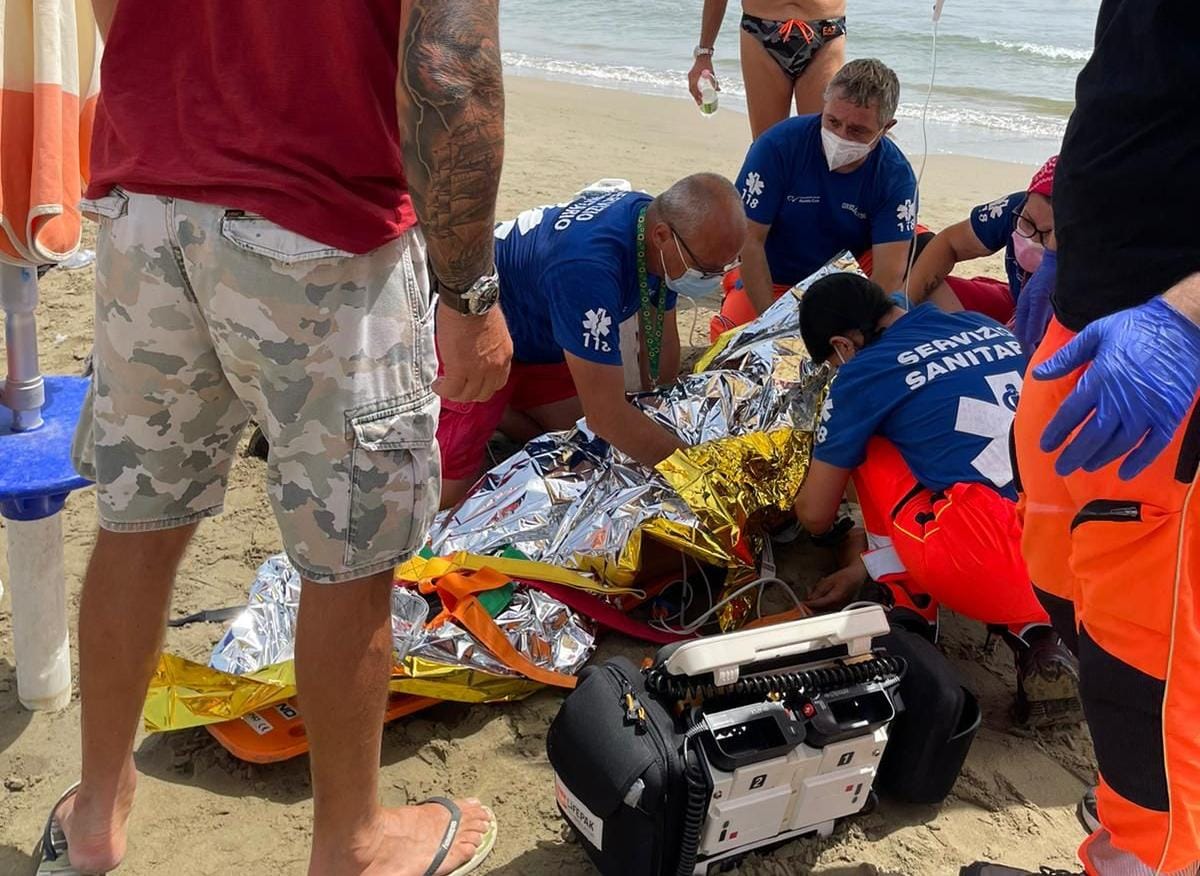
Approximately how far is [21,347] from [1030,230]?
2.83m

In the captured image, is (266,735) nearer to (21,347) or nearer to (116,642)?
(116,642)

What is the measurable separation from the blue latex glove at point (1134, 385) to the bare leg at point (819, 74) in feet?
11.7

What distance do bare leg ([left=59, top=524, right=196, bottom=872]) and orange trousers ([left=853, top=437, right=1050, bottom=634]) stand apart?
5.39 feet

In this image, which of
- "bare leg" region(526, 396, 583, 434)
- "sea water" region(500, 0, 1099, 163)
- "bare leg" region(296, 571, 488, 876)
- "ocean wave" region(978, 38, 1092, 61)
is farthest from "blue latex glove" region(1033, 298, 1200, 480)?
"ocean wave" region(978, 38, 1092, 61)

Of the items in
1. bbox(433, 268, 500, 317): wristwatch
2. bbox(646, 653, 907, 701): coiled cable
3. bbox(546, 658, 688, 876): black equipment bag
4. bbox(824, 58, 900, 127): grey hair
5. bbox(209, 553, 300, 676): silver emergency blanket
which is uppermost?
bbox(824, 58, 900, 127): grey hair

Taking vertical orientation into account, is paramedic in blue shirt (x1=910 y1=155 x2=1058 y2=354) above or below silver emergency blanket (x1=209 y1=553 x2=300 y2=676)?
above

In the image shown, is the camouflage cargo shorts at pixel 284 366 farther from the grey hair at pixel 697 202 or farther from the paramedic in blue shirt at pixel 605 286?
the grey hair at pixel 697 202

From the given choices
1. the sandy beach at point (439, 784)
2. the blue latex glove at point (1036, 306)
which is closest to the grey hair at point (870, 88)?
the blue latex glove at point (1036, 306)

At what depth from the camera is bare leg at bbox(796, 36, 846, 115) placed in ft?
15.3

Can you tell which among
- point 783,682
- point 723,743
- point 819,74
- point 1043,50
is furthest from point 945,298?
point 1043,50

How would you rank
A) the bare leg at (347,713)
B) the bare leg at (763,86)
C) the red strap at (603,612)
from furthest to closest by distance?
the bare leg at (763,86) → the red strap at (603,612) → the bare leg at (347,713)

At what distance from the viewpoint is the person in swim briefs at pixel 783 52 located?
4574mm

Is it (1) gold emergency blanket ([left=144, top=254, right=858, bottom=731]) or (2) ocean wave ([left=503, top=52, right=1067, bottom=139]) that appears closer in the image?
(1) gold emergency blanket ([left=144, top=254, right=858, bottom=731])

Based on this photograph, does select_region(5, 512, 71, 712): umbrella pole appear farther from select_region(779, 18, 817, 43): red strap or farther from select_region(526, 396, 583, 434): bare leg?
select_region(779, 18, 817, 43): red strap
